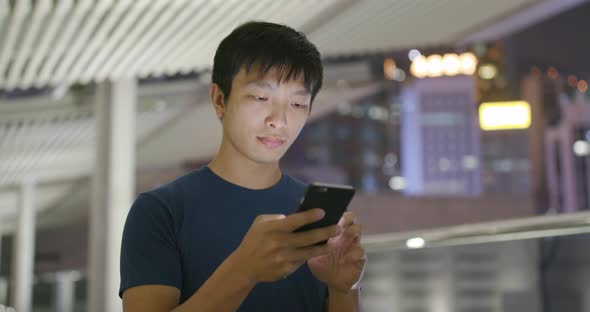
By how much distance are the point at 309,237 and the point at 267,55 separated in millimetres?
295

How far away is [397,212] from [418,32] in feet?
35.1

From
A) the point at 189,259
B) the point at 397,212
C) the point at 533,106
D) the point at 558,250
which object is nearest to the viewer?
the point at 189,259

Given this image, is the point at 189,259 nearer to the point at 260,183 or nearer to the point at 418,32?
the point at 260,183

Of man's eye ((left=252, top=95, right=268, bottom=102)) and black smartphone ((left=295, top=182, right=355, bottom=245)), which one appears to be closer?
black smartphone ((left=295, top=182, right=355, bottom=245))

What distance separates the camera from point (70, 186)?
1962 centimetres

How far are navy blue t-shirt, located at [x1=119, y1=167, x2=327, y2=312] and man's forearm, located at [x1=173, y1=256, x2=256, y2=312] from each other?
8 cm

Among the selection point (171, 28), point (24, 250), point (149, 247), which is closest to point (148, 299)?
point (149, 247)

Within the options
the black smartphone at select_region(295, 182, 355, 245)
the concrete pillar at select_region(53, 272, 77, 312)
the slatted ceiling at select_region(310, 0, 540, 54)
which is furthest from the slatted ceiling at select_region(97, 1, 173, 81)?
the concrete pillar at select_region(53, 272, 77, 312)

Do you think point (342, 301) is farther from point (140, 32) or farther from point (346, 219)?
point (140, 32)

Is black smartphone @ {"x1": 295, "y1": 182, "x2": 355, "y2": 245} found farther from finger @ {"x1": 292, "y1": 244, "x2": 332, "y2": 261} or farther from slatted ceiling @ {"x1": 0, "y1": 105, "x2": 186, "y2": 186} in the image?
slatted ceiling @ {"x1": 0, "y1": 105, "x2": 186, "y2": 186}

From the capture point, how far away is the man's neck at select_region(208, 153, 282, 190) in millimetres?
1184

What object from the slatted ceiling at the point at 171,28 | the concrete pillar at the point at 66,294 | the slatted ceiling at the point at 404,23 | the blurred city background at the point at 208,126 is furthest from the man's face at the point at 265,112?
the concrete pillar at the point at 66,294

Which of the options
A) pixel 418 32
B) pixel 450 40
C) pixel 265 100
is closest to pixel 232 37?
pixel 265 100

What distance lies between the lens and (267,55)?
1.14m
